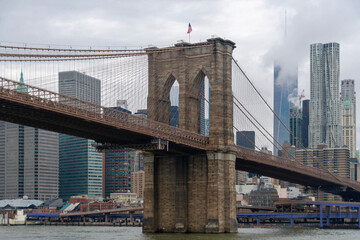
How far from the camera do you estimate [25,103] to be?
194 ft

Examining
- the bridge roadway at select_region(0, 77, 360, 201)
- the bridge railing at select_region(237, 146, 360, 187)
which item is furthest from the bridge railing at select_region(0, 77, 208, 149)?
the bridge railing at select_region(237, 146, 360, 187)

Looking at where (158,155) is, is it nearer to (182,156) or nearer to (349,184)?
(182,156)

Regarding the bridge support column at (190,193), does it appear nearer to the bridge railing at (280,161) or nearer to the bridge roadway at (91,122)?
the bridge roadway at (91,122)

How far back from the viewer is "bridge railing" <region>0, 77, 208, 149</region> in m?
59.2

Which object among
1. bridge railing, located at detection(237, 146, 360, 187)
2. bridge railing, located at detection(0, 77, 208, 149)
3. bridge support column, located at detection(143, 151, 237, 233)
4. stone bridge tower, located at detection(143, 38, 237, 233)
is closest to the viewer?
bridge railing, located at detection(0, 77, 208, 149)

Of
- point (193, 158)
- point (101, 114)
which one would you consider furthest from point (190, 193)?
point (101, 114)

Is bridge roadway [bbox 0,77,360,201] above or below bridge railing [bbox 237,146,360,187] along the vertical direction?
above

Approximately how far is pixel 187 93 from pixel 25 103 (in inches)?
Answer: 1193

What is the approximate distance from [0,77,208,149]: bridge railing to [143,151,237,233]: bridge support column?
10.6ft

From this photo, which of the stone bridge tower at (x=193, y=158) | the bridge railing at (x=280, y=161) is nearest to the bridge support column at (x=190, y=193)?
the stone bridge tower at (x=193, y=158)

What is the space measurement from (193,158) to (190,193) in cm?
403

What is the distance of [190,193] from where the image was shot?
84.8 m

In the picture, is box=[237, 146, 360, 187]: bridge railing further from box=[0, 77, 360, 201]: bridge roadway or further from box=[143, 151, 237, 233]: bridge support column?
box=[143, 151, 237, 233]: bridge support column

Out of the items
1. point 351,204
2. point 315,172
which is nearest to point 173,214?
point 315,172
